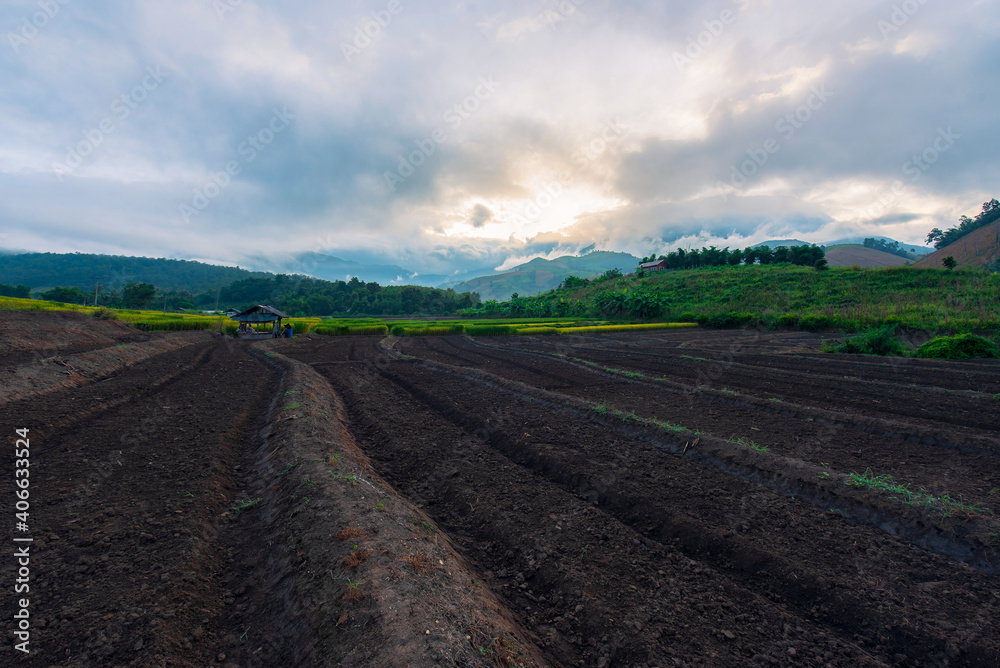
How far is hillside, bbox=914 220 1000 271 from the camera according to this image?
275 ft

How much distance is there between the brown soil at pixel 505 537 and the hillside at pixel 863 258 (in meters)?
179

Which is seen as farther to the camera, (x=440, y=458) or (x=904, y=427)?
(x=904, y=427)

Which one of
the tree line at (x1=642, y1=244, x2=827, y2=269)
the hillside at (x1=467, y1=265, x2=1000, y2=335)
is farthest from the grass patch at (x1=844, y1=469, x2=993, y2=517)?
the tree line at (x1=642, y1=244, x2=827, y2=269)

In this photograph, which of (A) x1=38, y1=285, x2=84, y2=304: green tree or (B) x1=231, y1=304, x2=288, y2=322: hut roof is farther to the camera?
(A) x1=38, y1=285, x2=84, y2=304: green tree

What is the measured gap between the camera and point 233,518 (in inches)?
227

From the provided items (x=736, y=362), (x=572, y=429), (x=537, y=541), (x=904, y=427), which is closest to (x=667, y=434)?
(x=572, y=429)

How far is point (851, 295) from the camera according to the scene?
51781mm

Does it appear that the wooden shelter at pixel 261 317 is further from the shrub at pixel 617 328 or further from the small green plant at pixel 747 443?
the small green plant at pixel 747 443

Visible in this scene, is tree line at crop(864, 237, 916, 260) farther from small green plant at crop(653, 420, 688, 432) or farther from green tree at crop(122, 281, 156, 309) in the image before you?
green tree at crop(122, 281, 156, 309)

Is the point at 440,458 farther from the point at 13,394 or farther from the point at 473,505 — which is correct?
the point at 13,394

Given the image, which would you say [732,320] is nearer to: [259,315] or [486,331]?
[486,331]

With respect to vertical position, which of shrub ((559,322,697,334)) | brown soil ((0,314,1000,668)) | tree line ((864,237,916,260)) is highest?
tree line ((864,237,916,260))

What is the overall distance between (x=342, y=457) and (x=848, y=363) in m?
24.6

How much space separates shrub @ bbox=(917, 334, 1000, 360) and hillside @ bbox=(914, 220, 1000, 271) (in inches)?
3251
